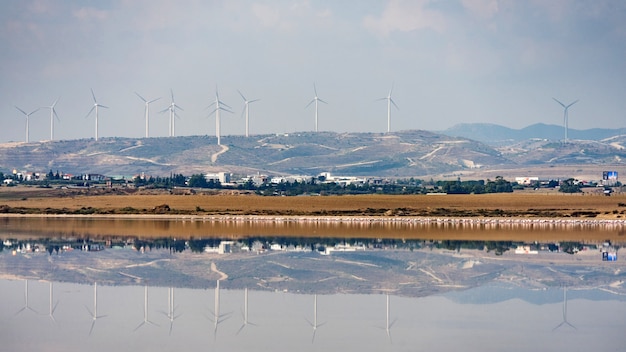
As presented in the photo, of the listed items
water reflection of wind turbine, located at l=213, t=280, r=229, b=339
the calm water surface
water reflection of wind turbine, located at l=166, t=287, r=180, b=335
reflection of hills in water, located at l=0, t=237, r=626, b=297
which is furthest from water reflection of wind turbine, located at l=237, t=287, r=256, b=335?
water reflection of wind turbine, located at l=166, t=287, r=180, b=335

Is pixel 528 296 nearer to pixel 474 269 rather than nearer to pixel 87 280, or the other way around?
pixel 474 269

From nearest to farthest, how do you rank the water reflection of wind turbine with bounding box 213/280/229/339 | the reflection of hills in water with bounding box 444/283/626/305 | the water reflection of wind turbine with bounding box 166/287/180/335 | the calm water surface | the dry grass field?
the calm water surface → the water reflection of wind turbine with bounding box 213/280/229/339 → the water reflection of wind turbine with bounding box 166/287/180/335 → the reflection of hills in water with bounding box 444/283/626/305 → the dry grass field

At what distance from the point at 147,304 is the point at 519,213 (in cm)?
5849

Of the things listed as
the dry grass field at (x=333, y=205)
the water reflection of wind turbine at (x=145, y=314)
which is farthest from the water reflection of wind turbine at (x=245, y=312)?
the dry grass field at (x=333, y=205)

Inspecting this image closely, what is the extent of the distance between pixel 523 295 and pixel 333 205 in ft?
206

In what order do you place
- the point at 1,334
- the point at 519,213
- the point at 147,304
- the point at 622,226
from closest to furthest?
the point at 1,334 → the point at 147,304 → the point at 622,226 → the point at 519,213

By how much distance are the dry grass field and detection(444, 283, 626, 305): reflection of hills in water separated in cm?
4770

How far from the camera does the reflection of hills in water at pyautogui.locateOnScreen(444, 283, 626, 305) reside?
3162 centimetres

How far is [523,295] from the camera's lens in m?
32.9

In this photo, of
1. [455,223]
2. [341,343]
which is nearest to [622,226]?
[455,223]

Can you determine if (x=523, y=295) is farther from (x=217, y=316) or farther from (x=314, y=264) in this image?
(x=314, y=264)

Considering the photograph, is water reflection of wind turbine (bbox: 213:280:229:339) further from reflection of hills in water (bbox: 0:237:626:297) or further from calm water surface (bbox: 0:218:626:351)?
reflection of hills in water (bbox: 0:237:626:297)

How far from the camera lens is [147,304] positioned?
30.1 metres

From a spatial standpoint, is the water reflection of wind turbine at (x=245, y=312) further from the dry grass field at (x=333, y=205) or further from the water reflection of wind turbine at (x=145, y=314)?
the dry grass field at (x=333, y=205)
